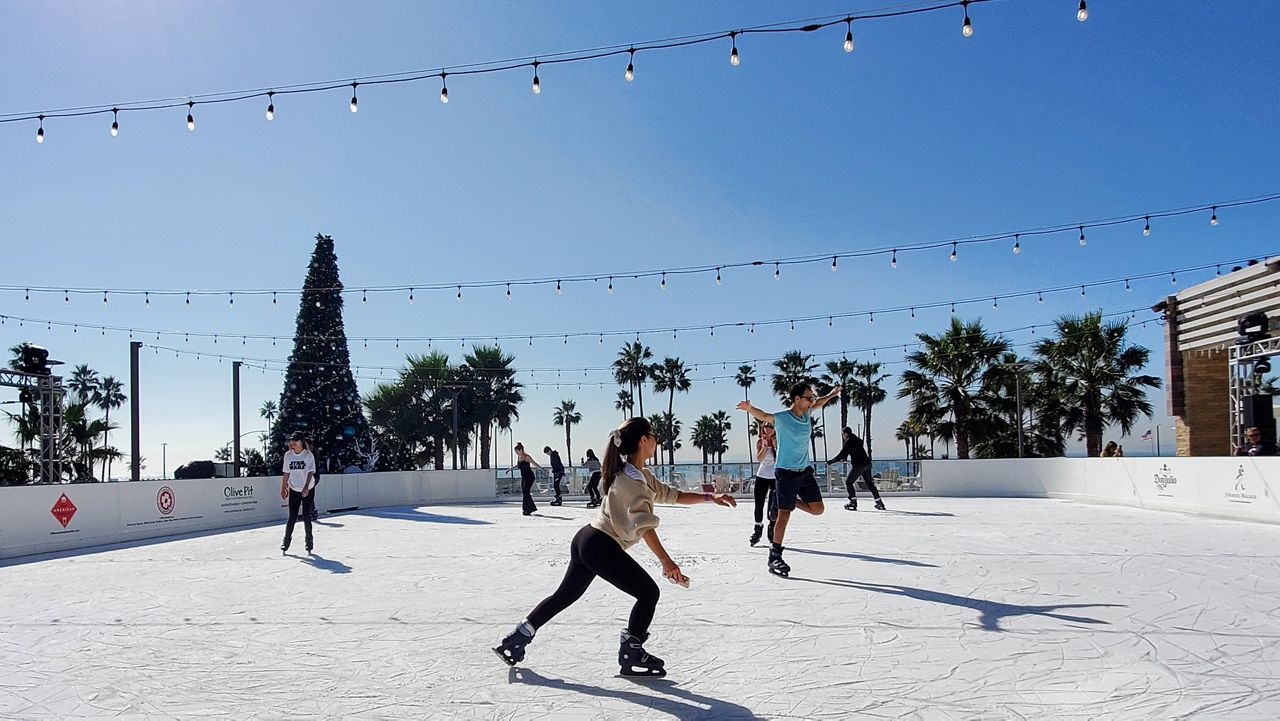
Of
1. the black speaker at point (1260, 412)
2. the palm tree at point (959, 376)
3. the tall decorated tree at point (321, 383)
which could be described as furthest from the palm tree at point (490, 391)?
the black speaker at point (1260, 412)

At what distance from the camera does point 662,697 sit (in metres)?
4.01

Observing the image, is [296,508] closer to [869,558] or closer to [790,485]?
[790,485]

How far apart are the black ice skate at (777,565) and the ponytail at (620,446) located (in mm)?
3716

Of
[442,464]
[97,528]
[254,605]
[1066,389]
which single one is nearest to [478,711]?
[254,605]

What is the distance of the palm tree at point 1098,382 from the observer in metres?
28.8

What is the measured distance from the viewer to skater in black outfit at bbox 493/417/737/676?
13.8ft

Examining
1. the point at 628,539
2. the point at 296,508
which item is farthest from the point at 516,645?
the point at 296,508

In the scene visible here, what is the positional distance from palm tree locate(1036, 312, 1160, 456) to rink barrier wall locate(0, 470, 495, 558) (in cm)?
2310

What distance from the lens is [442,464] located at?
5175 centimetres

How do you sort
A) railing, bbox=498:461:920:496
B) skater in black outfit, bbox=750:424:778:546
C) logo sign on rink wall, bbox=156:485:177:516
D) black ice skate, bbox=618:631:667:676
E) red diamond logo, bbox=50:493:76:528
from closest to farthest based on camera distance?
1. black ice skate, bbox=618:631:667:676
2. skater in black outfit, bbox=750:424:778:546
3. red diamond logo, bbox=50:493:76:528
4. logo sign on rink wall, bbox=156:485:177:516
5. railing, bbox=498:461:920:496

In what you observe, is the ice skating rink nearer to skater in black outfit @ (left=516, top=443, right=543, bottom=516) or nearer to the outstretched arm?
the outstretched arm

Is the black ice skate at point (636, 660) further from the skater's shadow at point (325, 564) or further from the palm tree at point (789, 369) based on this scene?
the palm tree at point (789, 369)

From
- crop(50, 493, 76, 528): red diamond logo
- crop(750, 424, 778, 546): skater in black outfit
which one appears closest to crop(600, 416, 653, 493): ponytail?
crop(750, 424, 778, 546): skater in black outfit

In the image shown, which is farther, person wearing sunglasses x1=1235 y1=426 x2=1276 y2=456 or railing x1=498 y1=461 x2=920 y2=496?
railing x1=498 y1=461 x2=920 y2=496
